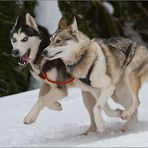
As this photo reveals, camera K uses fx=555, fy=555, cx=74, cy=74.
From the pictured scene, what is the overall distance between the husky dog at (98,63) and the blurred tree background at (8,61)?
210 inches

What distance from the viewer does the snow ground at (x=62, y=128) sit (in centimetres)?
636

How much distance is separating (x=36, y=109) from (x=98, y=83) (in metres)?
0.86

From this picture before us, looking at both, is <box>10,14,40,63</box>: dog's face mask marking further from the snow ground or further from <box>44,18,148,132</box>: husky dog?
the snow ground

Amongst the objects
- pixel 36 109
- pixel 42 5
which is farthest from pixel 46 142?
pixel 42 5

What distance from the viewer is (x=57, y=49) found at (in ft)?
22.4

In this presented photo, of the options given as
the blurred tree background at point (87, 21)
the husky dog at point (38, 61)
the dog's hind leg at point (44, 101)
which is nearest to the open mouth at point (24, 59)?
the husky dog at point (38, 61)

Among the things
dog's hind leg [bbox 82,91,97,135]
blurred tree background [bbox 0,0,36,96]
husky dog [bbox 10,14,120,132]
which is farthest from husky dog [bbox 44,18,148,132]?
blurred tree background [bbox 0,0,36,96]

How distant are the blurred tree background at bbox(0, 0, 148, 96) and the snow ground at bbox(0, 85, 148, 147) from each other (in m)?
1.94

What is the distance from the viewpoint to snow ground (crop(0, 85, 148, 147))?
Result: 250 inches

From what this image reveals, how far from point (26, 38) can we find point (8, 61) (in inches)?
215

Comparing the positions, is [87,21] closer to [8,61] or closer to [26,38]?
[8,61]

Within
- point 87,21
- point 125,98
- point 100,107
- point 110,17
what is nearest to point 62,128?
point 125,98

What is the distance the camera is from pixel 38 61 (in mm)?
7406

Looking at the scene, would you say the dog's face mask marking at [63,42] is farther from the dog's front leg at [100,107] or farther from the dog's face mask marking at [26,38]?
the dog's front leg at [100,107]
